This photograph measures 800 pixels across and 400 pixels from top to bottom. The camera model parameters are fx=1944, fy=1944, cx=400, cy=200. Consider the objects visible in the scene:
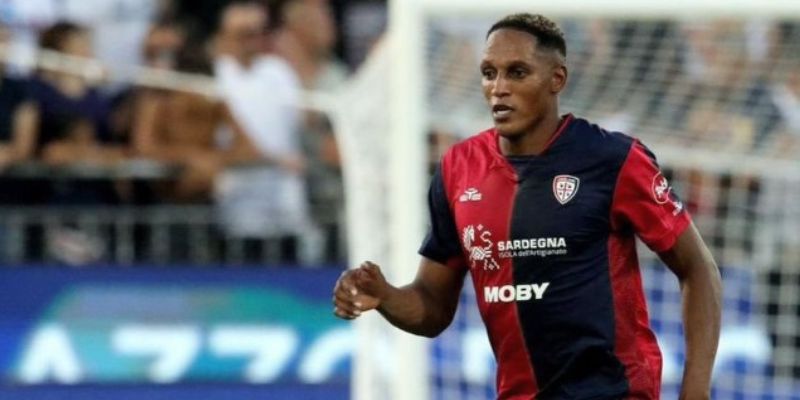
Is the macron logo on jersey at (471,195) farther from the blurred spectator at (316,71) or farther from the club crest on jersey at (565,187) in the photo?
the blurred spectator at (316,71)

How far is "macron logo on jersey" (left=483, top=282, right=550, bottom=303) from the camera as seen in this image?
458 cm

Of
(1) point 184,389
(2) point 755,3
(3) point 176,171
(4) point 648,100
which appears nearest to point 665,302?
(4) point 648,100

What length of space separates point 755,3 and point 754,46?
5.64 ft

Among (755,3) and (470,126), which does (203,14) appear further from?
(755,3)

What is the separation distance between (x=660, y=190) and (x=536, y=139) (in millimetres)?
319

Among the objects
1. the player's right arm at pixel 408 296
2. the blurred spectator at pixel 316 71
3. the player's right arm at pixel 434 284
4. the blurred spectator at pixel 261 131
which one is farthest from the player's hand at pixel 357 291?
the blurred spectator at pixel 316 71

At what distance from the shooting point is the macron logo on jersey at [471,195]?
15.3 ft

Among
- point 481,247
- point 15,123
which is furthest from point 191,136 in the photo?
point 481,247

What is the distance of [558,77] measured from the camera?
459 centimetres

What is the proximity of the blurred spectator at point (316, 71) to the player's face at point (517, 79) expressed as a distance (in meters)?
6.20

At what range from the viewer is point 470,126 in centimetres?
788

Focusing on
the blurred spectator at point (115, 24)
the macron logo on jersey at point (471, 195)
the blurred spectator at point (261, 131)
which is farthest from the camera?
the blurred spectator at point (115, 24)

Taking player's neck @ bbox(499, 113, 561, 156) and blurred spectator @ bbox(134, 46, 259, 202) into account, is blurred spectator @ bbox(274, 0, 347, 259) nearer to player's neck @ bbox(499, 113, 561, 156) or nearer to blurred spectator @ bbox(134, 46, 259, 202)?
blurred spectator @ bbox(134, 46, 259, 202)

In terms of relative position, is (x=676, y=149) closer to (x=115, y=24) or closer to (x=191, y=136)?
(x=191, y=136)
